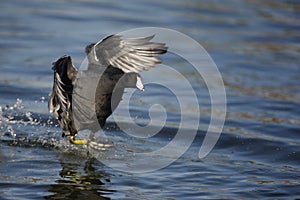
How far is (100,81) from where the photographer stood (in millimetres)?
5395

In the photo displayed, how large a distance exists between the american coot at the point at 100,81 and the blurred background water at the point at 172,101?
43 centimetres

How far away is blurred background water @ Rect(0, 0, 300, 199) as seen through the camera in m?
5.07

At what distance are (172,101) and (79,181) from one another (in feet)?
7.80

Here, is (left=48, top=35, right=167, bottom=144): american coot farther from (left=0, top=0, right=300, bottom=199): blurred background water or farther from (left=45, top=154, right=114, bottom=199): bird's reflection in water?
(left=0, top=0, right=300, bottom=199): blurred background water

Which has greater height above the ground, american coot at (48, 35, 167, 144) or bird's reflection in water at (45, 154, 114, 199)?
american coot at (48, 35, 167, 144)

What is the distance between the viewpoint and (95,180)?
5152 mm

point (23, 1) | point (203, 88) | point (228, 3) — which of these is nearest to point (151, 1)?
point (228, 3)

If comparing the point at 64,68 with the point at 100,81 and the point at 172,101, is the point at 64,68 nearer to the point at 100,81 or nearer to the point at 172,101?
the point at 100,81

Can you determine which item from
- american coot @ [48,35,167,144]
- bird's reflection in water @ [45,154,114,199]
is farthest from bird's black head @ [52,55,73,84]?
bird's reflection in water @ [45,154,114,199]

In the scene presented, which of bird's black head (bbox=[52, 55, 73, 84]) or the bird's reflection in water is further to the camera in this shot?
bird's black head (bbox=[52, 55, 73, 84])

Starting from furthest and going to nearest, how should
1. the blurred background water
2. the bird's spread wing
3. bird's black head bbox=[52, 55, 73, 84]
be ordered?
1. the bird's spread wing
2. bird's black head bbox=[52, 55, 73, 84]
3. the blurred background water

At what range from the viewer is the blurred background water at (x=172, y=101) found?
5066 mm

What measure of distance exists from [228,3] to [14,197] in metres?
7.60

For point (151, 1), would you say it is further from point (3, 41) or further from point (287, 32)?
point (3, 41)
